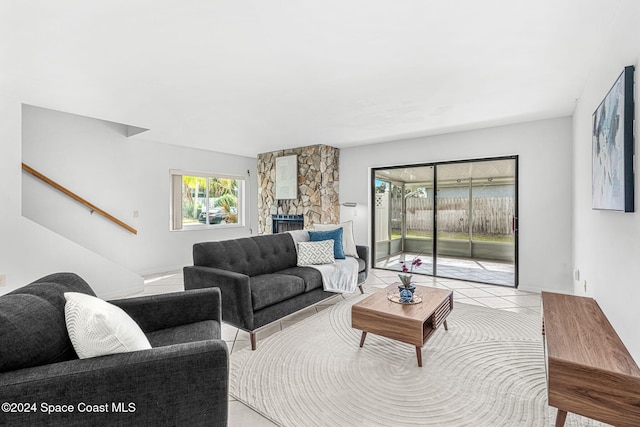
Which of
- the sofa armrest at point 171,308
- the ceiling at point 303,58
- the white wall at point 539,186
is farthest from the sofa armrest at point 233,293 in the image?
the white wall at point 539,186

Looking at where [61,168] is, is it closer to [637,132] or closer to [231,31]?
[231,31]

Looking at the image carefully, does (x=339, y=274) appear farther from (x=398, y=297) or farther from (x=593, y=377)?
(x=593, y=377)

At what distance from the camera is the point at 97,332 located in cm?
110

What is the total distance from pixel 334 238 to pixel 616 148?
280cm

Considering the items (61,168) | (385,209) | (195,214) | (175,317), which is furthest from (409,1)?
(195,214)

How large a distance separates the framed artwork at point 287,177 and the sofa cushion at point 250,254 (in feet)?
7.38

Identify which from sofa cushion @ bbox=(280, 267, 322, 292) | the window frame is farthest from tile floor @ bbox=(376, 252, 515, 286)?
the window frame

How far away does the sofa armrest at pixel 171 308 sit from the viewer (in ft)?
5.76

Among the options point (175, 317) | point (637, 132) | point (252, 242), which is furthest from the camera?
point (252, 242)

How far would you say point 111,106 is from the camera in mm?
3422

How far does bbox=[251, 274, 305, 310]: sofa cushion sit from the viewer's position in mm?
2513

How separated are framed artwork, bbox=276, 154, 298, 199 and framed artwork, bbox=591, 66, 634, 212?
447 cm

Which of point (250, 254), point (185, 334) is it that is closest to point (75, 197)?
point (250, 254)

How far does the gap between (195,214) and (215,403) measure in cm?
535
